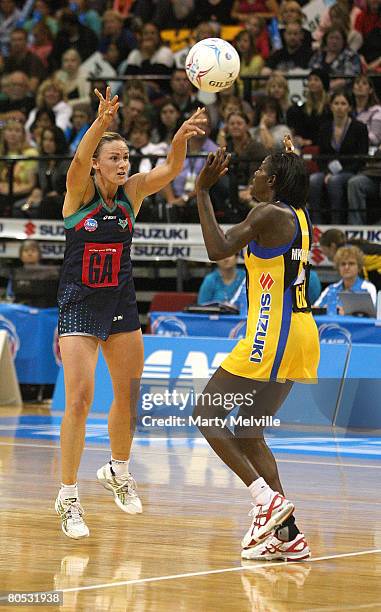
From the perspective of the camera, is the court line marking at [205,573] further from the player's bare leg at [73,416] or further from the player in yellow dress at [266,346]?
the player's bare leg at [73,416]

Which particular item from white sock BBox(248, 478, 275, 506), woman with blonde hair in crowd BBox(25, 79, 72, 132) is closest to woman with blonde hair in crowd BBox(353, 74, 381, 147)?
woman with blonde hair in crowd BBox(25, 79, 72, 132)

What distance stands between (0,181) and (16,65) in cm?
353

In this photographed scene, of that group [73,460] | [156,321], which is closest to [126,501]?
[73,460]

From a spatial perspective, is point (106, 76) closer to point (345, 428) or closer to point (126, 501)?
point (345, 428)

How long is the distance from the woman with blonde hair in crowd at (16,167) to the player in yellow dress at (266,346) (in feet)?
35.9

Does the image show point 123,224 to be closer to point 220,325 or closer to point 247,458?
point 247,458

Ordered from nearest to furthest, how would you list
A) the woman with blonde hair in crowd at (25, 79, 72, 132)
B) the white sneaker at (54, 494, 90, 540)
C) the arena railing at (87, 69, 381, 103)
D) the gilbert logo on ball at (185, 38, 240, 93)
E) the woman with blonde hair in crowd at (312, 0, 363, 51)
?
the white sneaker at (54, 494, 90, 540) < the gilbert logo on ball at (185, 38, 240, 93) < the arena railing at (87, 69, 381, 103) < the woman with blonde hair in crowd at (312, 0, 363, 51) < the woman with blonde hair in crowd at (25, 79, 72, 132)

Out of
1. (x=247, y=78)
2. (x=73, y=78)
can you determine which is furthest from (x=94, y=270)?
(x=73, y=78)

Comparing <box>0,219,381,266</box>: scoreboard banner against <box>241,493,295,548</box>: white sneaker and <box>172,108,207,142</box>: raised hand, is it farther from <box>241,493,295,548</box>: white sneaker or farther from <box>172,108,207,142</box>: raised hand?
<box>241,493,295,548</box>: white sneaker

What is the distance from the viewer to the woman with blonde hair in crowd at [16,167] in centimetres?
1725

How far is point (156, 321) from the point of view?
13.8 m

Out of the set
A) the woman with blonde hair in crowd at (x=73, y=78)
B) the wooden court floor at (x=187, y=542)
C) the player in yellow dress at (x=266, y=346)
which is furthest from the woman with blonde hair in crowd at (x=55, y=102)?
the player in yellow dress at (x=266, y=346)

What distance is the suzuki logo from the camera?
6.51 metres

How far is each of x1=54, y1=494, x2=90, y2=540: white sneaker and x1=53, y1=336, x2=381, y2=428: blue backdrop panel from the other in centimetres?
481
